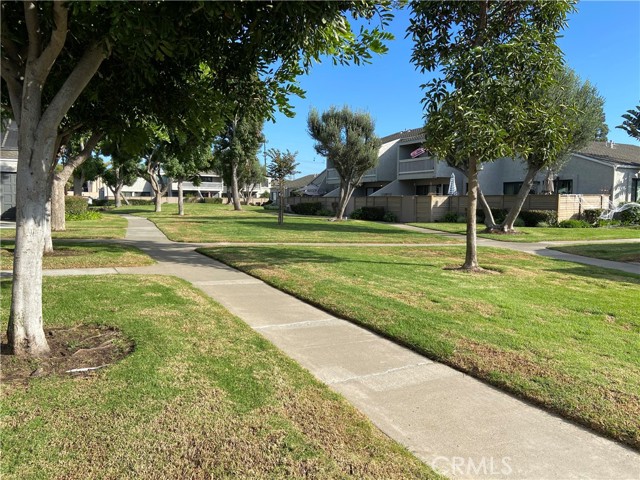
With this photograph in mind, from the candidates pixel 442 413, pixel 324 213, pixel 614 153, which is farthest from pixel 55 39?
pixel 614 153

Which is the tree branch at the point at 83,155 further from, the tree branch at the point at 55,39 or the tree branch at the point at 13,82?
the tree branch at the point at 55,39

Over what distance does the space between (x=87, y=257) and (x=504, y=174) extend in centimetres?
3077

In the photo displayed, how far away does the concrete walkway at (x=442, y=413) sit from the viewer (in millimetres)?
2805

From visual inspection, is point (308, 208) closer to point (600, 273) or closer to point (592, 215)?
point (592, 215)

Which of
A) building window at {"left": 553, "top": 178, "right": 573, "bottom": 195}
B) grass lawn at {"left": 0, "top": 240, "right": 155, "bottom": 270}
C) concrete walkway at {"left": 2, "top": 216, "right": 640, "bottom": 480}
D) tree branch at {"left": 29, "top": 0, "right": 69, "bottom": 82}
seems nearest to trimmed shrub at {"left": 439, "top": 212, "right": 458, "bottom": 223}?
building window at {"left": 553, "top": 178, "right": 573, "bottom": 195}

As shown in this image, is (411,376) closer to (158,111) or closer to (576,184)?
(158,111)

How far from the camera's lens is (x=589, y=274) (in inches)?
390

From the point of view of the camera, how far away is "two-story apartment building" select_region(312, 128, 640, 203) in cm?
2875

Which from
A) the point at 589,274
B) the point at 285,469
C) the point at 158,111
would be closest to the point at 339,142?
the point at 589,274

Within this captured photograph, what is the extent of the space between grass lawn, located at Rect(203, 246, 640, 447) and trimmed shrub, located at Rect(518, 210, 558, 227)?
48.3ft

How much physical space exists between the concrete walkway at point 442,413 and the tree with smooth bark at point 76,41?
243 cm

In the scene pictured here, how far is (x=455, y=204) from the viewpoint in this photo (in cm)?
2891

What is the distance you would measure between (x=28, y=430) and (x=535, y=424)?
3369mm

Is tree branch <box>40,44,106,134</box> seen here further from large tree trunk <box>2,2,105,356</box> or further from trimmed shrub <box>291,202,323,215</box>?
trimmed shrub <box>291,202,323,215</box>
